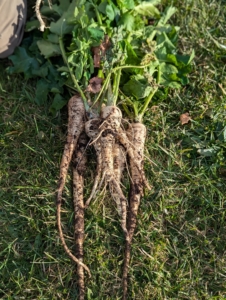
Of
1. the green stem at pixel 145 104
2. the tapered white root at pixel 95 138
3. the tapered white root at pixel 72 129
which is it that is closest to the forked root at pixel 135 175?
the green stem at pixel 145 104

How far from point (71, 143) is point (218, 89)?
1.12 metres

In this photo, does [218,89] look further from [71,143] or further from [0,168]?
[0,168]

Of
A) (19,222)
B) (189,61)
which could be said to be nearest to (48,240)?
(19,222)

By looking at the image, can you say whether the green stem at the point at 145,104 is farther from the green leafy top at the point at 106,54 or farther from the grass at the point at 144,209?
the grass at the point at 144,209

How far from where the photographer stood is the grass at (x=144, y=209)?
8.27ft

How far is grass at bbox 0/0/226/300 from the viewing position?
8.27 feet

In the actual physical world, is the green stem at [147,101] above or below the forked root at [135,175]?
above

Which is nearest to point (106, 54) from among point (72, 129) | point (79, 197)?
point (72, 129)

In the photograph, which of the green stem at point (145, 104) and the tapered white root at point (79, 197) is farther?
the green stem at point (145, 104)

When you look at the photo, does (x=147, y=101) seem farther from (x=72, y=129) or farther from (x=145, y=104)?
(x=72, y=129)

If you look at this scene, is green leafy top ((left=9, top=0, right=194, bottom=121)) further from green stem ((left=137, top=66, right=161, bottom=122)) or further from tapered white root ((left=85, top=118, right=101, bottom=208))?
tapered white root ((left=85, top=118, right=101, bottom=208))

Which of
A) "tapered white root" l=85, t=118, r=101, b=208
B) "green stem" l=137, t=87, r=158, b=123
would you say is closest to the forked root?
"green stem" l=137, t=87, r=158, b=123

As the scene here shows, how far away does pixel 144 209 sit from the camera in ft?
8.63

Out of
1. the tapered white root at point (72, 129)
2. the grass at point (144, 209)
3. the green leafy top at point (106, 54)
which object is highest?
the green leafy top at point (106, 54)
